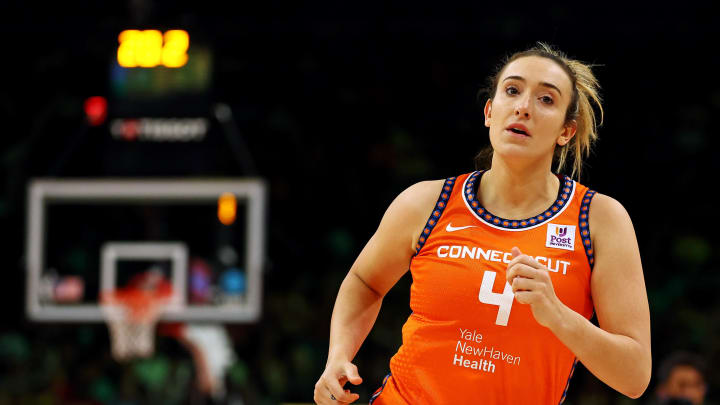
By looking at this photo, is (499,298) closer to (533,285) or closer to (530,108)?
(533,285)

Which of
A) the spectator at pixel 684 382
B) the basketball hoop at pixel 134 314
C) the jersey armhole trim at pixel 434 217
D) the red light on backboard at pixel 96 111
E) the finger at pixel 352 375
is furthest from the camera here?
the red light on backboard at pixel 96 111

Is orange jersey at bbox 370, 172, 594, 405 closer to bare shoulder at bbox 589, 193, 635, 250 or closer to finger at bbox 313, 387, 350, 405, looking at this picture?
bare shoulder at bbox 589, 193, 635, 250

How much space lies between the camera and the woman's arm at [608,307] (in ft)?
7.02

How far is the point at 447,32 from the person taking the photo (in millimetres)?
9344

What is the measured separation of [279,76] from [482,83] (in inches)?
82.1

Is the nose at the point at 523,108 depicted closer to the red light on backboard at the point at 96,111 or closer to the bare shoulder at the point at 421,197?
the bare shoulder at the point at 421,197

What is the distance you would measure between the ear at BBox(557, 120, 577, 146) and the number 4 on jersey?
445 millimetres

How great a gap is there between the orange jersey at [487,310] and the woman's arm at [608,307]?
44mm

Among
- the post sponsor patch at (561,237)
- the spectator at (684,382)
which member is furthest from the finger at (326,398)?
the spectator at (684,382)

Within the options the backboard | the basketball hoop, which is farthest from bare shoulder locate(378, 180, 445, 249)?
the basketball hoop

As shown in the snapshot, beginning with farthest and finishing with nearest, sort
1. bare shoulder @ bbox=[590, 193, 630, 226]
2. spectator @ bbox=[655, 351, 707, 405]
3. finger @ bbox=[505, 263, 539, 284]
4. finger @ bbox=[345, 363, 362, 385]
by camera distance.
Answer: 1. spectator @ bbox=[655, 351, 707, 405]
2. bare shoulder @ bbox=[590, 193, 630, 226]
3. finger @ bbox=[345, 363, 362, 385]
4. finger @ bbox=[505, 263, 539, 284]

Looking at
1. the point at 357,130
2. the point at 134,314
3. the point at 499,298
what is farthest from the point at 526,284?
the point at 357,130

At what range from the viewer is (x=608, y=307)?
2.34m

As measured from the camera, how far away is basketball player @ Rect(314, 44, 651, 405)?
7.61ft
